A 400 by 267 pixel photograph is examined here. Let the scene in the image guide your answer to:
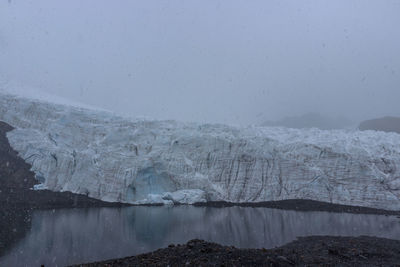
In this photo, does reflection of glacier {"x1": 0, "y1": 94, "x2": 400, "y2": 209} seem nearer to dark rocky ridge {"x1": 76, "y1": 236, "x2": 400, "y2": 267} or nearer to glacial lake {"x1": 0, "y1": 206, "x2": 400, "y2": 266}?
glacial lake {"x1": 0, "y1": 206, "x2": 400, "y2": 266}

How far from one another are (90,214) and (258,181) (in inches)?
589

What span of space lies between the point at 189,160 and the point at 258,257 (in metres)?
20.3

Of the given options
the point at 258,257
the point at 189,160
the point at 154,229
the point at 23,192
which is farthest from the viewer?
the point at 189,160

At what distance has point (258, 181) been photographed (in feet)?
89.7

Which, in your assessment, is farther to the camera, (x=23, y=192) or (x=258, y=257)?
(x=23, y=192)

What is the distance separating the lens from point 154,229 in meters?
15.1

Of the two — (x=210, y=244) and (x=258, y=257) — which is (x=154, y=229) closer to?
(x=210, y=244)

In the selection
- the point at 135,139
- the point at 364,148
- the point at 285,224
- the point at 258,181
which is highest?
the point at 135,139

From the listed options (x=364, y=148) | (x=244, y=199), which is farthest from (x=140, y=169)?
(x=364, y=148)

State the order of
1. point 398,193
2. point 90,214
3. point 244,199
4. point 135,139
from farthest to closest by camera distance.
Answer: point 135,139
point 244,199
point 398,193
point 90,214

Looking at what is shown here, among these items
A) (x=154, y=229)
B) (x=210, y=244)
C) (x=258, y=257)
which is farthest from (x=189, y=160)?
(x=258, y=257)

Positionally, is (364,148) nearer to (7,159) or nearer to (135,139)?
(135,139)

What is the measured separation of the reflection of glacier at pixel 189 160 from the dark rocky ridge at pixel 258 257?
15803mm

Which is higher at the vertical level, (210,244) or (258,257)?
(210,244)
